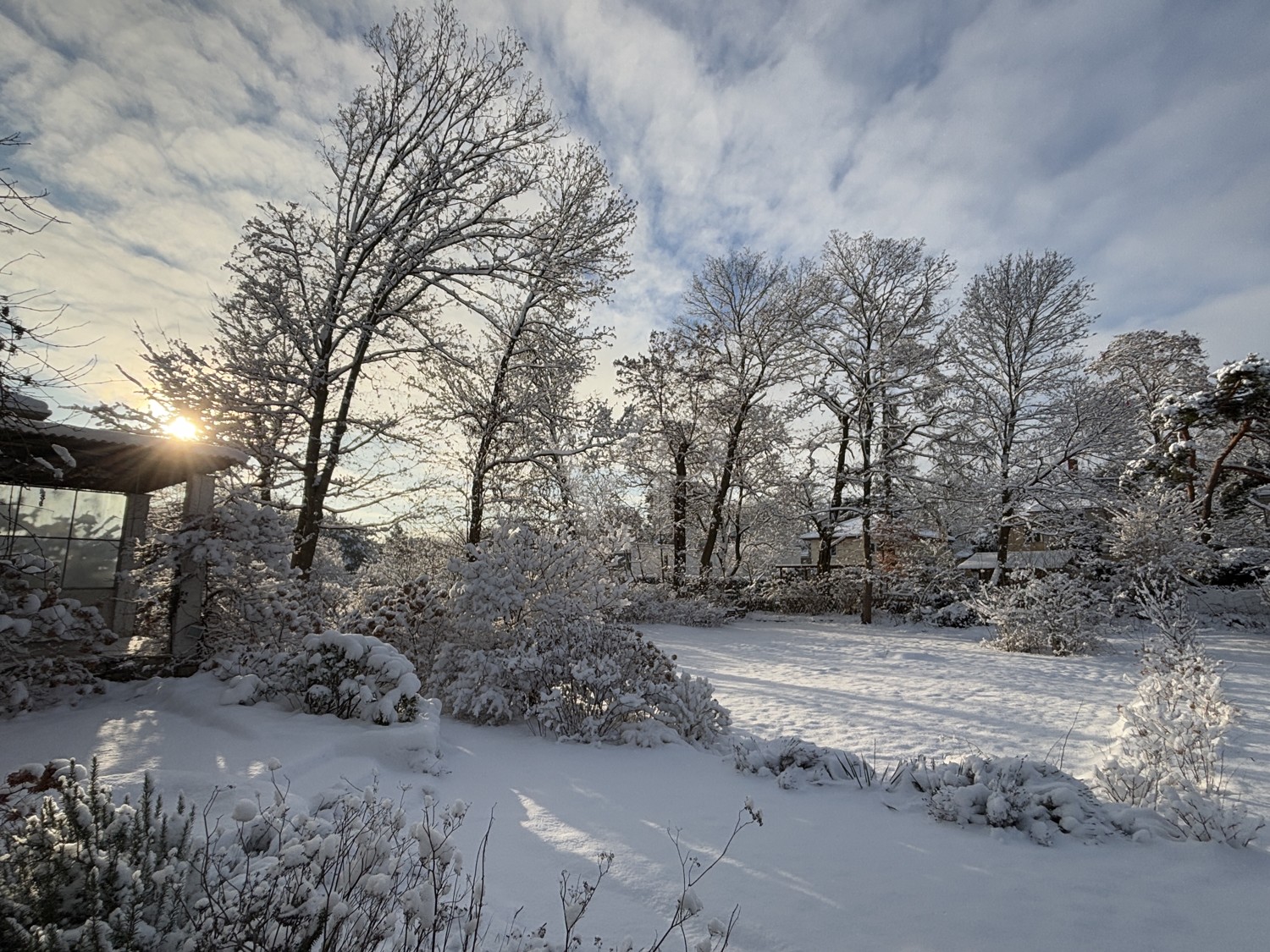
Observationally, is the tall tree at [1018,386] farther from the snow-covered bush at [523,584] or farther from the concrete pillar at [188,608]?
the concrete pillar at [188,608]

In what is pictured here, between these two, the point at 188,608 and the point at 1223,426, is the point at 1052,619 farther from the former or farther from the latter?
the point at 188,608

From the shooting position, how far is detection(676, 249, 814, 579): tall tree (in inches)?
728

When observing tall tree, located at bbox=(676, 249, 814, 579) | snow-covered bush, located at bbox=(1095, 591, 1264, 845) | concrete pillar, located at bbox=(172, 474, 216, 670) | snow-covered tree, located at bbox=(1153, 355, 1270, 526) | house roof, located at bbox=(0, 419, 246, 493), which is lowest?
snow-covered bush, located at bbox=(1095, 591, 1264, 845)

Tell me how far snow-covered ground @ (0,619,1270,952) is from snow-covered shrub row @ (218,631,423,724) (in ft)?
0.55

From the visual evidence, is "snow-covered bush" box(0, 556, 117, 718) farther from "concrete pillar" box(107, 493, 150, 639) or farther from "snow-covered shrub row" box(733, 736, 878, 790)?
"snow-covered shrub row" box(733, 736, 878, 790)

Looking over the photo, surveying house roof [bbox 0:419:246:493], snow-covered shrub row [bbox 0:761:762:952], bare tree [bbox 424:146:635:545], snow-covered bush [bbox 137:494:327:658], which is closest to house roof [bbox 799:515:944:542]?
bare tree [bbox 424:146:635:545]

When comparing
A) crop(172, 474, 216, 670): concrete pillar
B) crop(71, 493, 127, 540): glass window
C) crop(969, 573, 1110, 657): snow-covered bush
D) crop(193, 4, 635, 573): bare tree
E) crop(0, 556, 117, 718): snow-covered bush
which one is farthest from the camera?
crop(969, 573, 1110, 657): snow-covered bush

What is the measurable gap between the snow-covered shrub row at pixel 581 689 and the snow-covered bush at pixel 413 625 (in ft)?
2.54

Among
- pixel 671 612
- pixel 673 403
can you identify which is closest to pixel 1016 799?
pixel 671 612

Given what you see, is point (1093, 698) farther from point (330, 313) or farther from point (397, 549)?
point (397, 549)

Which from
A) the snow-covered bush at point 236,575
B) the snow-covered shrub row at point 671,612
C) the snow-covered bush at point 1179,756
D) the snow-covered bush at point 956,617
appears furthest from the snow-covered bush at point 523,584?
the snow-covered bush at point 956,617

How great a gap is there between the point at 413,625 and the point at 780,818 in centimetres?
489

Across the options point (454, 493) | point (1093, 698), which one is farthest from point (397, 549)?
point (1093, 698)

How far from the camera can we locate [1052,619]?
35.3 feet
